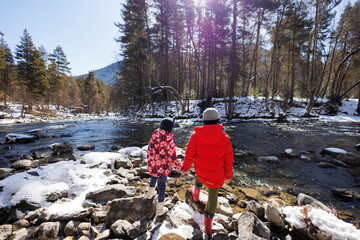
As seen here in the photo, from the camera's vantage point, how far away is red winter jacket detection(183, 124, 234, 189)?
2221 millimetres

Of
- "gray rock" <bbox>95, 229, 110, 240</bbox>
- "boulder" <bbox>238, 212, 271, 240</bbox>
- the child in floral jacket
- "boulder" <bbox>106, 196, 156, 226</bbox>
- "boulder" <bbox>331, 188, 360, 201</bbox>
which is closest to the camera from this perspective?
"boulder" <bbox>238, 212, 271, 240</bbox>

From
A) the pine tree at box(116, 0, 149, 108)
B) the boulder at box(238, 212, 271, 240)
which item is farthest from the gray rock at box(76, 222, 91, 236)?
the pine tree at box(116, 0, 149, 108)

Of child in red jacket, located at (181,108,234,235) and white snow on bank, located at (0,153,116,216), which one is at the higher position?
child in red jacket, located at (181,108,234,235)

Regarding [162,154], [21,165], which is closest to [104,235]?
[162,154]

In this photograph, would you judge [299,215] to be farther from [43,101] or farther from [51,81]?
[51,81]

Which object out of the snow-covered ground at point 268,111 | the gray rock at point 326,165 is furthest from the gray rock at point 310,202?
the snow-covered ground at point 268,111

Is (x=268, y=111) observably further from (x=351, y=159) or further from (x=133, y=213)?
(x=133, y=213)

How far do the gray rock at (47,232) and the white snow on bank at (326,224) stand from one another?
143 inches

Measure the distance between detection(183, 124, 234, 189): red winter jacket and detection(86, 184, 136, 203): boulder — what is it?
1.90 m

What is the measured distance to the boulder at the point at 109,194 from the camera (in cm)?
303

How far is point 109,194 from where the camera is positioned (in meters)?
3.14

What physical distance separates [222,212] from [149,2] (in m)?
24.3

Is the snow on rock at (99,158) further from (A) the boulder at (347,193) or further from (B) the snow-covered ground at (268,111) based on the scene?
(B) the snow-covered ground at (268,111)

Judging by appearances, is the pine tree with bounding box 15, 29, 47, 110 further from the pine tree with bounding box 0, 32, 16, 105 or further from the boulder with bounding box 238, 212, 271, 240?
the boulder with bounding box 238, 212, 271, 240
